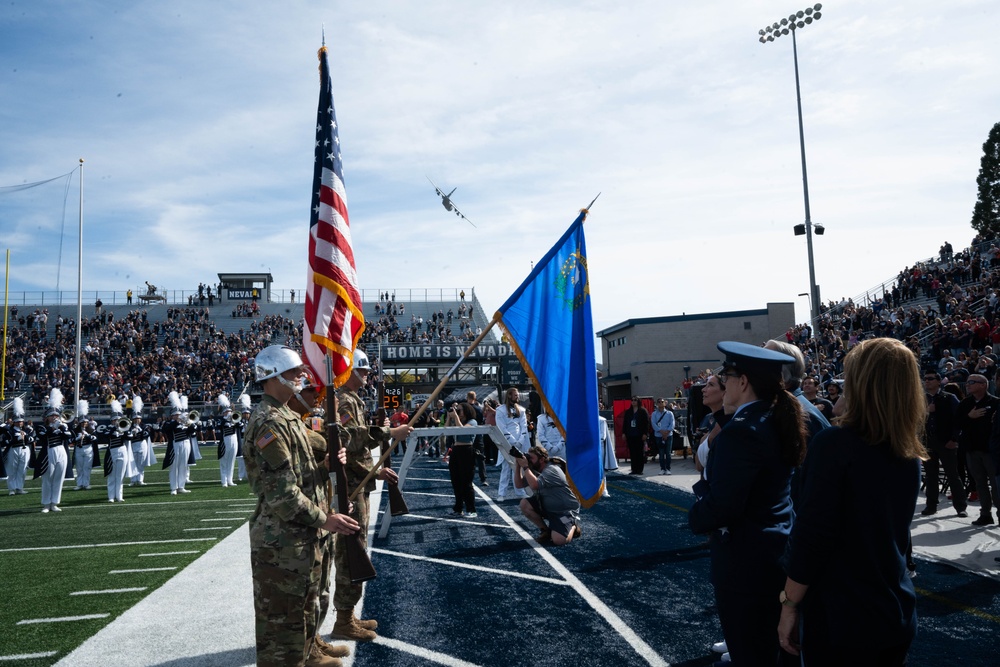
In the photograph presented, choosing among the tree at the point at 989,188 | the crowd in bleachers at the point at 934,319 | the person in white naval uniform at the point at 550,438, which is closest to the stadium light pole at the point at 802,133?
the crowd in bleachers at the point at 934,319

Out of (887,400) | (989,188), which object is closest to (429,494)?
(887,400)

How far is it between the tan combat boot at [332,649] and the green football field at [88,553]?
74.8 inches

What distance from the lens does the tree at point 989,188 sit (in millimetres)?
46938

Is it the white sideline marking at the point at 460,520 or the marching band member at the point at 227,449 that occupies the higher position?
the marching band member at the point at 227,449

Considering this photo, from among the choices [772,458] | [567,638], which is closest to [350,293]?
[567,638]

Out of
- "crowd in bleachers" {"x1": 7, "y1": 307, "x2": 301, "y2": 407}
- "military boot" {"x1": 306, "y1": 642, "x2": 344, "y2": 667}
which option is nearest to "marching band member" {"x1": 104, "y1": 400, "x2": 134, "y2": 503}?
"military boot" {"x1": 306, "y1": 642, "x2": 344, "y2": 667}

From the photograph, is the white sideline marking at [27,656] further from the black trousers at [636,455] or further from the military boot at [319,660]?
the black trousers at [636,455]

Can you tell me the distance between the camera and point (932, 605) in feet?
18.9

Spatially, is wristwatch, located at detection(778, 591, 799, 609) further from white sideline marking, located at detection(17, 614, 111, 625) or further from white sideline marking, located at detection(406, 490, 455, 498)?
white sideline marking, located at detection(406, 490, 455, 498)

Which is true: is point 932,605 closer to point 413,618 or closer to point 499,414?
point 413,618

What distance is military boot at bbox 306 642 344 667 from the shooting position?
4.62 meters

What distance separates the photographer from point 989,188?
47.3m

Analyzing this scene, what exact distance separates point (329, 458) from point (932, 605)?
16.5 ft

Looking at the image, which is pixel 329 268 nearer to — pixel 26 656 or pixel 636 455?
pixel 26 656
